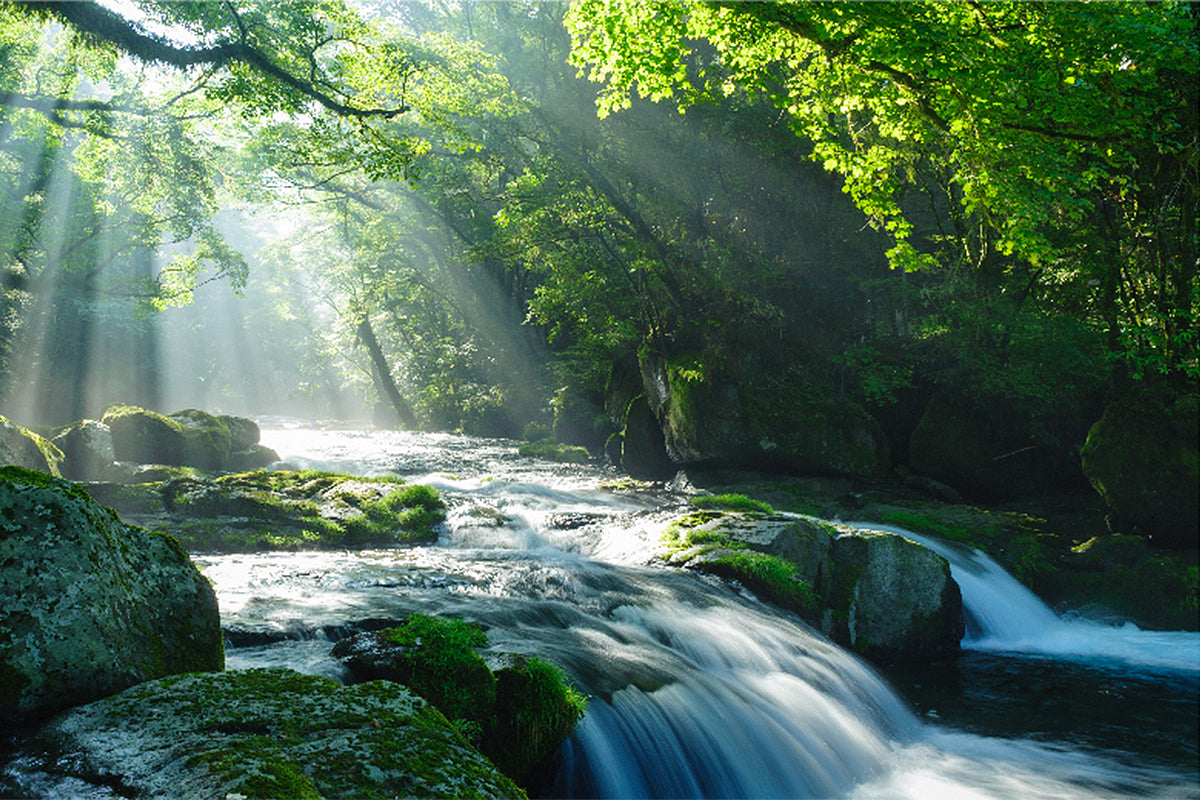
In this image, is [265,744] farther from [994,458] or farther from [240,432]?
[240,432]

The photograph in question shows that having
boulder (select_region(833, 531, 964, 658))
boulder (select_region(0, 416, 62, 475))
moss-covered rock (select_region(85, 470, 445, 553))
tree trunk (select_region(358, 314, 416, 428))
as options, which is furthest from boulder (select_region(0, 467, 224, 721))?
tree trunk (select_region(358, 314, 416, 428))

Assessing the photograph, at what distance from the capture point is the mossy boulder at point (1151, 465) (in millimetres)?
12258

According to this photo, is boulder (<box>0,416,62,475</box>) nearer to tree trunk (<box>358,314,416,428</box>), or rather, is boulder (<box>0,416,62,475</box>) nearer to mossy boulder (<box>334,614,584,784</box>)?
mossy boulder (<box>334,614,584,784</box>)

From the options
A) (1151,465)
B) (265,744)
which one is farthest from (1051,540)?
(265,744)

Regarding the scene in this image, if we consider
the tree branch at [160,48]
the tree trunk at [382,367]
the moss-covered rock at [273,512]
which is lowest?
the moss-covered rock at [273,512]

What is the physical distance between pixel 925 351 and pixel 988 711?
12.0 meters

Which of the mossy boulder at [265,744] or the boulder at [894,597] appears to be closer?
the mossy boulder at [265,744]

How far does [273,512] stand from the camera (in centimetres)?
1114

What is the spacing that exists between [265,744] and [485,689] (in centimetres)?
208

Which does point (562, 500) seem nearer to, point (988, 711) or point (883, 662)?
point (883, 662)

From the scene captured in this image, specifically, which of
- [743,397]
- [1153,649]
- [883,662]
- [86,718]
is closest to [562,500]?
[743,397]

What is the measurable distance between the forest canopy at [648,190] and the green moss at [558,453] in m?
→ 1.47

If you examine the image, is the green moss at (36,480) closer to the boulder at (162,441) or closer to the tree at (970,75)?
the tree at (970,75)

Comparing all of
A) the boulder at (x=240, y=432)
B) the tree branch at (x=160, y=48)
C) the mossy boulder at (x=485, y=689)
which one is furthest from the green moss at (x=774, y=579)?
the boulder at (x=240, y=432)
